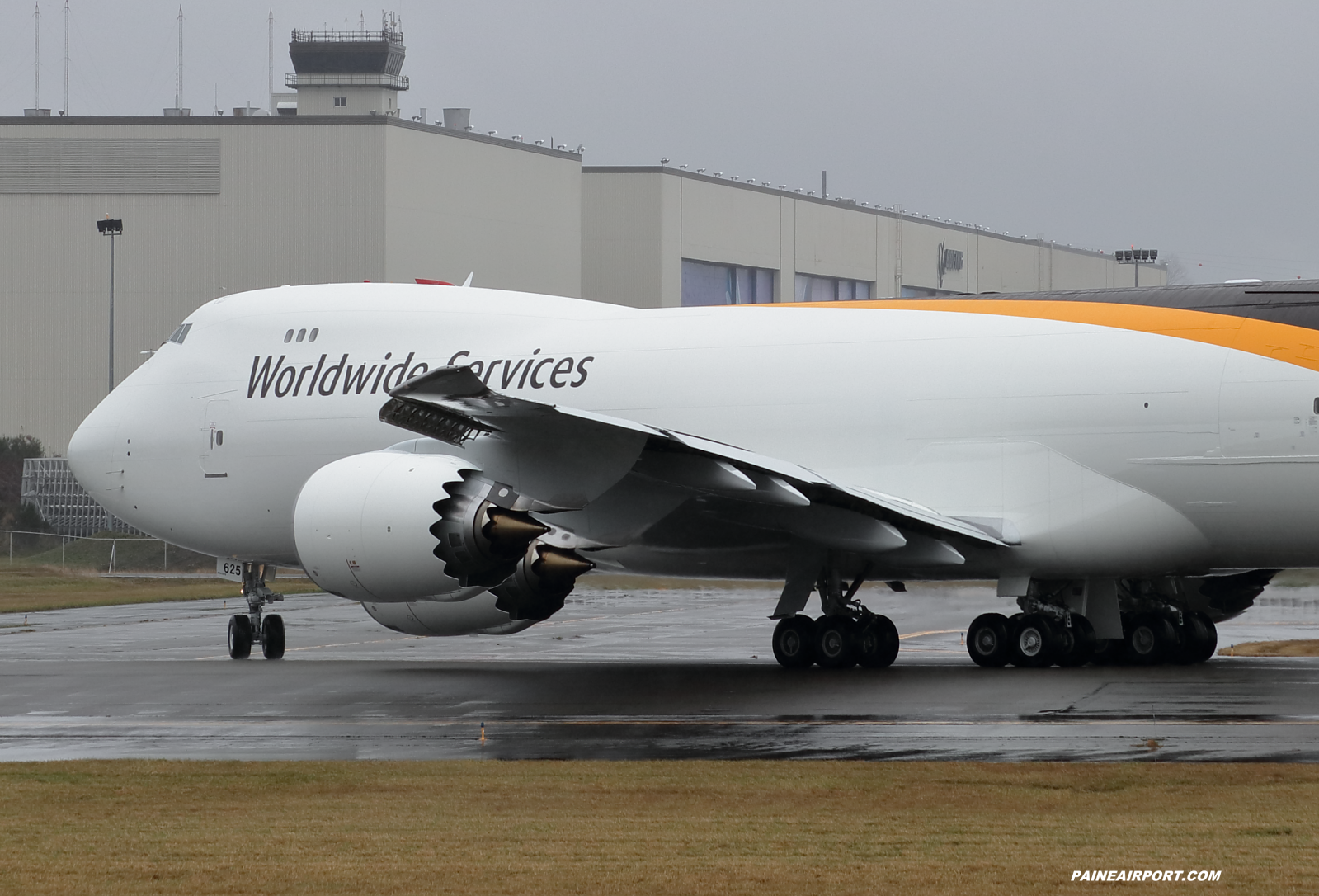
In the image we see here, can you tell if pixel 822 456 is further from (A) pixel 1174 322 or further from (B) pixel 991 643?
(A) pixel 1174 322

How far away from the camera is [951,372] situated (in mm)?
20078

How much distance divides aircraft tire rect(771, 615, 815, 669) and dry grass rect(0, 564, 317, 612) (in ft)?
69.6

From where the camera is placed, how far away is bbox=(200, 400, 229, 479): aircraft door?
2406 cm

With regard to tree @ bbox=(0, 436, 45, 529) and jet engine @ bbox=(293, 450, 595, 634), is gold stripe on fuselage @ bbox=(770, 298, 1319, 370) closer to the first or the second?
jet engine @ bbox=(293, 450, 595, 634)

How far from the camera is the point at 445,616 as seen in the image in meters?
21.6

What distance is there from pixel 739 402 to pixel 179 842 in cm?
1183

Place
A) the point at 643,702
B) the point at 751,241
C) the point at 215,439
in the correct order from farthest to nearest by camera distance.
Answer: the point at 751,241 < the point at 215,439 < the point at 643,702

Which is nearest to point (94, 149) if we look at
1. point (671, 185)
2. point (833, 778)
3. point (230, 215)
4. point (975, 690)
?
point (230, 215)

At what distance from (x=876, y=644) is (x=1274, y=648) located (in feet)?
24.2

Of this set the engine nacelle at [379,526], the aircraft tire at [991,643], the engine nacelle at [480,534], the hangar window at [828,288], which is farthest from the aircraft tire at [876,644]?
the hangar window at [828,288]

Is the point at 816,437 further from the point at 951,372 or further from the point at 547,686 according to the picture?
the point at 547,686

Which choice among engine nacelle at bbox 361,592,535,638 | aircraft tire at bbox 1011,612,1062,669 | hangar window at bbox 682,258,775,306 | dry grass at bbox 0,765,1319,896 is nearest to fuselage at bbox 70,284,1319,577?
aircraft tire at bbox 1011,612,1062,669

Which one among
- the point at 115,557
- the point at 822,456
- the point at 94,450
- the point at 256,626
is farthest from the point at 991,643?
the point at 115,557

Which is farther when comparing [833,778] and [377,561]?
[377,561]
